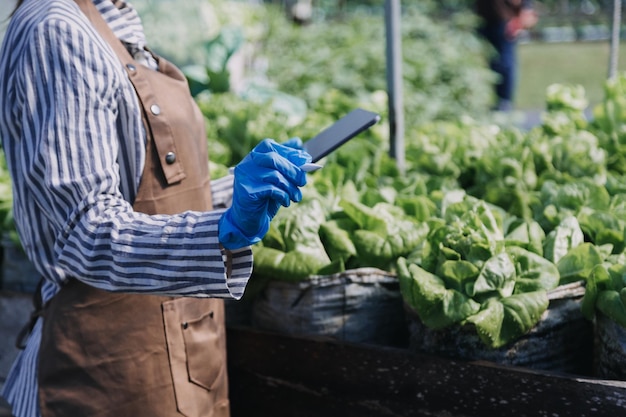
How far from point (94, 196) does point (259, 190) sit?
1.04 feet

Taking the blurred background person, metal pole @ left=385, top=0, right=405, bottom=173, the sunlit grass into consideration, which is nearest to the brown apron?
metal pole @ left=385, top=0, right=405, bottom=173

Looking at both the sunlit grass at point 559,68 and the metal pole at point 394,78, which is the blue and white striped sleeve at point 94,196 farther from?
the sunlit grass at point 559,68

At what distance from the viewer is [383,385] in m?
1.71

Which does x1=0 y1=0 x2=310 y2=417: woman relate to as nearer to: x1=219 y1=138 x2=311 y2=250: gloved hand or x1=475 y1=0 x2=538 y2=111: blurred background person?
x1=219 y1=138 x2=311 y2=250: gloved hand

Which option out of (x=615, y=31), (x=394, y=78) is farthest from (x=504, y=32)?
(x=394, y=78)

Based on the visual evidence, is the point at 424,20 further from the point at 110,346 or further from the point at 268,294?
the point at 110,346

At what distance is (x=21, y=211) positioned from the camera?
4.90 ft

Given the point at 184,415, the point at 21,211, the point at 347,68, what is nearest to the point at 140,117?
the point at 21,211

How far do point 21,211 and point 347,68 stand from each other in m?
5.39

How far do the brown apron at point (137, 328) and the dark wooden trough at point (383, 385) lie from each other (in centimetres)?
34

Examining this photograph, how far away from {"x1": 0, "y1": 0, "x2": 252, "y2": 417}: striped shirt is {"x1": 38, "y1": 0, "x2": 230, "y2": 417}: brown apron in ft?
0.16

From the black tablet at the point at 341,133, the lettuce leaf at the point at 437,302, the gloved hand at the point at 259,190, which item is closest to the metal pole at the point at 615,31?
the black tablet at the point at 341,133

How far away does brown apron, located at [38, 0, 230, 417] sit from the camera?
4.86 feet

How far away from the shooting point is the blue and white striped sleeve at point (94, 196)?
4.11ft
